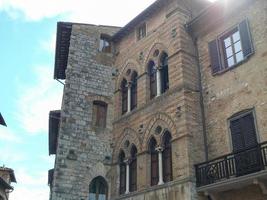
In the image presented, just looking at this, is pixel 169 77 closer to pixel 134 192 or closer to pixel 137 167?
pixel 137 167

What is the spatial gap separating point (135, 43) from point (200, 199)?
8.58 metres

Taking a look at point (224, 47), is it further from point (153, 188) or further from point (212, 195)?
point (153, 188)

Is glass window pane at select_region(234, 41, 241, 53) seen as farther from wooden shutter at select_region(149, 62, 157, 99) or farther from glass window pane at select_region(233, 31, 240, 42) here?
wooden shutter at select_region(149, 62, 157, 99)

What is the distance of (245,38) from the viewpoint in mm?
12883

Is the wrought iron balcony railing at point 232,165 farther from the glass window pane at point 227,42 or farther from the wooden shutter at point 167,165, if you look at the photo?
the glass window pane at point 227,42

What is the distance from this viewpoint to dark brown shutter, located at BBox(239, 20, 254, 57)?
12.7 metres

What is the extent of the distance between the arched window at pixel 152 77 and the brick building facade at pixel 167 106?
5cm

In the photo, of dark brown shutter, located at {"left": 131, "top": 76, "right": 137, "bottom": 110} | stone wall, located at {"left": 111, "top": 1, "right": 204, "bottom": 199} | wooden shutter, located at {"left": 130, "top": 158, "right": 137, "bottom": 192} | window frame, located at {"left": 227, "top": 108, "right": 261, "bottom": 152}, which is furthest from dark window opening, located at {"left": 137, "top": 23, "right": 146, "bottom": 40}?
window frame, located at {"left": 227, "top": 108, "right": 261, "bottom": 152}

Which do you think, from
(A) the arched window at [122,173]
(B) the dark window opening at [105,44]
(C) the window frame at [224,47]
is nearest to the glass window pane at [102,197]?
(A) the arched window at [122,173]

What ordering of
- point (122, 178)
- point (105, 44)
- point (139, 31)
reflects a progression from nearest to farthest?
point (122, 178) → point (139, 31) → point (105, 44)

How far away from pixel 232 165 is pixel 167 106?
379cm

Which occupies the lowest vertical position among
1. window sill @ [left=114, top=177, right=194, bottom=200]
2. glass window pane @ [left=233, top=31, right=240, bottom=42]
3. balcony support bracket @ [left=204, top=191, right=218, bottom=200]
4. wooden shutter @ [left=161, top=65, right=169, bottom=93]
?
balcony support bracket @ [left=204, top=191, right=218, bottom=200]

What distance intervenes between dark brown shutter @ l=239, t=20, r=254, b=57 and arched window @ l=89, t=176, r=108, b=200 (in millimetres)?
8413

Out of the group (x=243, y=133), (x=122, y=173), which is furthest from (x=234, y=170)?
(x=122, y=173)
